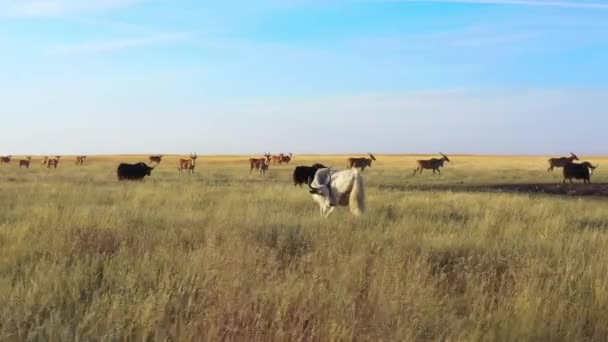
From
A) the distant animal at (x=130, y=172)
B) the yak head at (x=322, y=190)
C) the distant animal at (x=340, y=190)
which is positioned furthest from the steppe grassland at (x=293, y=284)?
the distant animal at (x=130, y=172)

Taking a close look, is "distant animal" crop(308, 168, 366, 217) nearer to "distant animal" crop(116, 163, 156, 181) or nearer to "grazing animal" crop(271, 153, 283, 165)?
"distant animal" crop(116, 163, 156, 181)

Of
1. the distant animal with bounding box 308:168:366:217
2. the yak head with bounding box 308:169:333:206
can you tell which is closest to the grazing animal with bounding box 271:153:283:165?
the yak head with bounding box 308:169:333:206

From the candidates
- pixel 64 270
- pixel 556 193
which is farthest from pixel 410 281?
pixel 556 193

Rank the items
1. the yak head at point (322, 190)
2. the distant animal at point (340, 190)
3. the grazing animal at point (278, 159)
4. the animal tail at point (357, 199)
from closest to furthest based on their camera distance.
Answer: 1. the animal tail at point (357, 199)
2. the distant animal at point (340, 190)
3. the yak head at point (322, 190)
4. the grazing animal at point (278, 159)

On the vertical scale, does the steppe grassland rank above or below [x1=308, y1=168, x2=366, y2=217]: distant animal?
A: below

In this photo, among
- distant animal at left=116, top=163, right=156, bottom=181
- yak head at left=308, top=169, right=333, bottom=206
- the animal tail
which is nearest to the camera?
the animal tail

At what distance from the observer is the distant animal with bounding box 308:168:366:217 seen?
13.7 metres

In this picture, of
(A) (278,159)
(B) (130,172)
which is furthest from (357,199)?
(A) (278,159)

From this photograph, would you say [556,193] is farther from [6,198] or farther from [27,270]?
[27,270]

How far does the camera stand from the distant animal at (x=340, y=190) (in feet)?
44.9

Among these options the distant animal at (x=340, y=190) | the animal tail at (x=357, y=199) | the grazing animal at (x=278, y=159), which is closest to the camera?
the animal tail at (x=357, y=199)

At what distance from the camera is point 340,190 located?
14.5m

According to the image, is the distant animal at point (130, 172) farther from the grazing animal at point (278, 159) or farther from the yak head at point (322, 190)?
the grazing animal at point (278, 159)

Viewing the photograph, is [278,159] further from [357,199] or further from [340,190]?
[357,199]
